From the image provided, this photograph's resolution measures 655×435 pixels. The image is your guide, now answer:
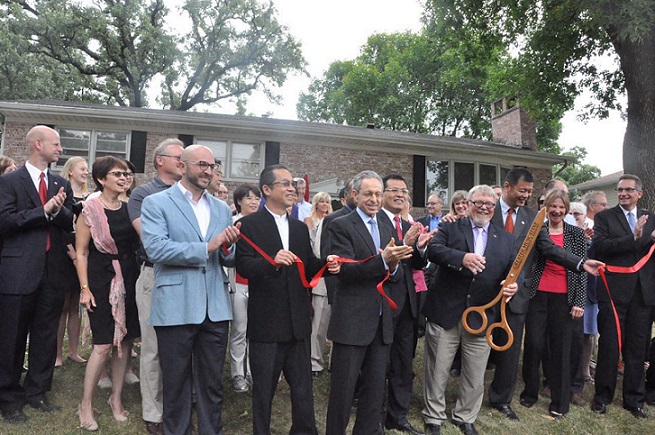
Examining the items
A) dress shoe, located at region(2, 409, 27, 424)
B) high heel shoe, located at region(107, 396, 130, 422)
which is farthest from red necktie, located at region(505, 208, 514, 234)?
dress shoe, located at region(2, 409, 27, 424)

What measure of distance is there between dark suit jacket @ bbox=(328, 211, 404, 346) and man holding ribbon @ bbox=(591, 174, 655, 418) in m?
2.80

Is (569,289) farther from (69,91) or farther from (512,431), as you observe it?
(69,91)

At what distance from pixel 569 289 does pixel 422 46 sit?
93.3 feet

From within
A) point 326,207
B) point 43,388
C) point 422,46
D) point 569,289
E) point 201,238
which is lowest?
point 43,388

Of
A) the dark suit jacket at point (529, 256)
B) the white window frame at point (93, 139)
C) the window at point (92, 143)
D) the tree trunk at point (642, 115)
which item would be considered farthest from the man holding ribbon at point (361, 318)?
the window at point (92, 143)

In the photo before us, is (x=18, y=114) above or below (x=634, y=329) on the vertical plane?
above

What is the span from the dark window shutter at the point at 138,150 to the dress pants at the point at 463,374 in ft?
38.5

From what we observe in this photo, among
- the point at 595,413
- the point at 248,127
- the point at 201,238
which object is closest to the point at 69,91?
the point at 248,127

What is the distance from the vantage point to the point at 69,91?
2433 centimetres

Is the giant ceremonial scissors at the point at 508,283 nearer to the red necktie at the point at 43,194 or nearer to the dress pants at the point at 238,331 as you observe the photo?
the dress pants at the point at 238,331

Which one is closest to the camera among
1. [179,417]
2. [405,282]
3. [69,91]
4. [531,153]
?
[179,417]

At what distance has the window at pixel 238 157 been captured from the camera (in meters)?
14.6

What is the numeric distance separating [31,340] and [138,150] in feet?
35.4

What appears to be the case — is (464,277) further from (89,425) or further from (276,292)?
(89,425)
